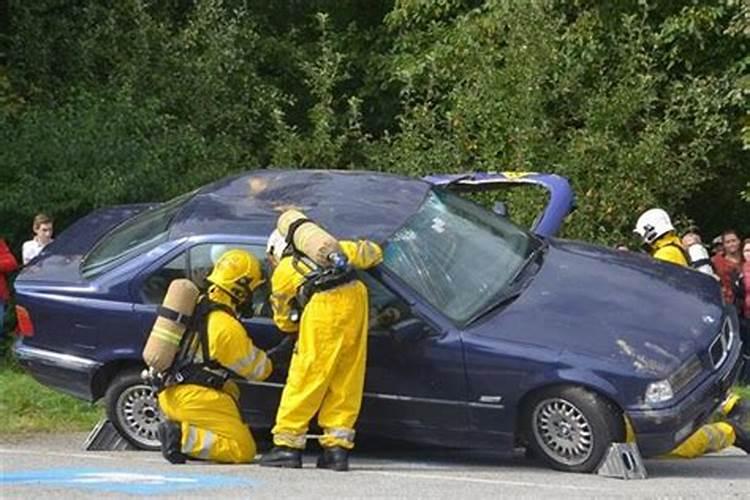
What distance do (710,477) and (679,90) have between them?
339 inches

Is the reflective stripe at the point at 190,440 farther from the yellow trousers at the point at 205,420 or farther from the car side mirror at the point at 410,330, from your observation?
the car side mirror at the point at 410,330

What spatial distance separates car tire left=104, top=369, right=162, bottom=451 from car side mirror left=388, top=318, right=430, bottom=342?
1587mm

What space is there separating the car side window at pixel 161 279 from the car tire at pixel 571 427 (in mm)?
2269

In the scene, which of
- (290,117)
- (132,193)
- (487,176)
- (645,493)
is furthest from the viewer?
(290,117)


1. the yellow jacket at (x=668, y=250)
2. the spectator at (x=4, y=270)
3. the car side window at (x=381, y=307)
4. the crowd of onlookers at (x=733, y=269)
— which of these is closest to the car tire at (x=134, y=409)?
the car side window at (x=381, y=307)

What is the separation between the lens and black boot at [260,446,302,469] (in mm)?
8586

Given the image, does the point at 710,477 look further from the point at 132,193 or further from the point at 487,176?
the point at 132,193

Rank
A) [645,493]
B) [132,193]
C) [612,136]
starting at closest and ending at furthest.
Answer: [645,493], [132,193], [612,136]

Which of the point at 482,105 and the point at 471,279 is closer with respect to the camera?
the point at 471,279

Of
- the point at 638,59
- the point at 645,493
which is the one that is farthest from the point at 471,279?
the point at 638,59

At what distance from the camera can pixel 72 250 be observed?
9898 millimetres

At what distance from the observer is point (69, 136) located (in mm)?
15086

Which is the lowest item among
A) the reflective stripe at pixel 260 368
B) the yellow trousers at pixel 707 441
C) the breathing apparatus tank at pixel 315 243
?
the yellow trousers at pixel 707 441

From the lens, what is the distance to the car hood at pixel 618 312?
27.3ft
